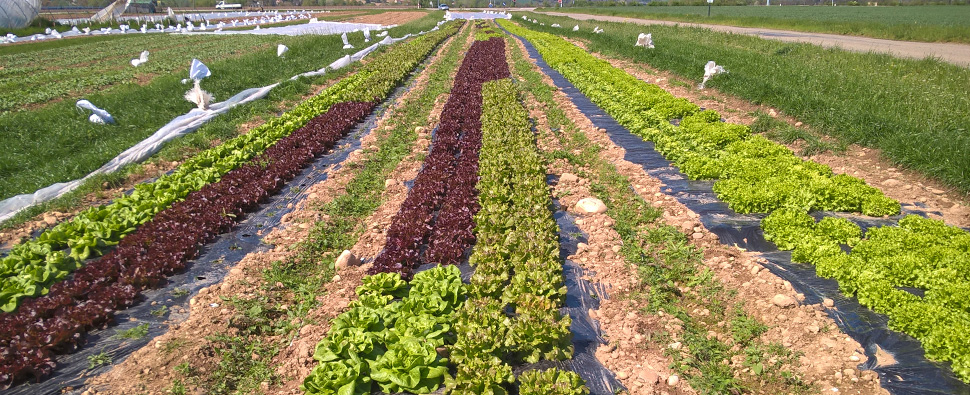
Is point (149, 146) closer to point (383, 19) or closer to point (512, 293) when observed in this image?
point (512, 293)

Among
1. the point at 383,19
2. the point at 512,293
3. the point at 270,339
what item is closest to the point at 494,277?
the point at 512,293

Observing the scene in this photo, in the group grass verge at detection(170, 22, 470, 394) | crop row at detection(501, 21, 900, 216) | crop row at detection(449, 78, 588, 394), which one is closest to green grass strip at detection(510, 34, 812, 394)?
crop row at detection(449, 78, 588, 394)

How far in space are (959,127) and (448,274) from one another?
9628 millimetres

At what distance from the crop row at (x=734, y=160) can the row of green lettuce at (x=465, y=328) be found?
3.24 meters

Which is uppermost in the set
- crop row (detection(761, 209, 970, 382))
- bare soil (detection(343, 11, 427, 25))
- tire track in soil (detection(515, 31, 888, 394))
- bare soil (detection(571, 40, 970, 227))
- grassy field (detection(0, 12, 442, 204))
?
bare soil (detection(343, 11, 427, 25))

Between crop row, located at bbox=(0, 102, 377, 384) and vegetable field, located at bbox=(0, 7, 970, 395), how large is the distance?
1.1 inches

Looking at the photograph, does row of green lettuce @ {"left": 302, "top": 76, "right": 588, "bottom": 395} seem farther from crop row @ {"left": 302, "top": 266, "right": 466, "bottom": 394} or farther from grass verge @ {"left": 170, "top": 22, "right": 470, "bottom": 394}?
grass verge @ {"left": 170, "top": 22, "right": 470, "bottom": 394}

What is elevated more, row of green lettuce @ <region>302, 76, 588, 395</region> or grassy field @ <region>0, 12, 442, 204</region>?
grassy field @ <region>0, 12, 442, 204</region>

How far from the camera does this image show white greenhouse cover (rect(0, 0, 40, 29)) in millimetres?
39469

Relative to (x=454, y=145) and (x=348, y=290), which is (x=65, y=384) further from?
(x=454, y=145)

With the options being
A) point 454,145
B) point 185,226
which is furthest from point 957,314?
point 185,226

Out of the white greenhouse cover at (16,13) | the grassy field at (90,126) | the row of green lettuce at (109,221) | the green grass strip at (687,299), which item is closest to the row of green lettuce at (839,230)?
the green grass strip at (687,299)

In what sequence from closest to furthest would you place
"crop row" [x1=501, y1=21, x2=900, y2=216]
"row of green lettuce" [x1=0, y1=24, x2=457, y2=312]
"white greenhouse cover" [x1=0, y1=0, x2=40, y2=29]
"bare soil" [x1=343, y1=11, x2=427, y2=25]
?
"row of green lettuce" [x1=0, y1=24, x2=457, y2=312], "crop row" [x1=501, y1=21, x2=900, y2=216], "white greenhouse cover" [x1=0, y1=0, x2=40, y2=29], "bare soil" [x1=343, y1=11, x2=427, y2=25]

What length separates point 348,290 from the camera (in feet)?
18.8
